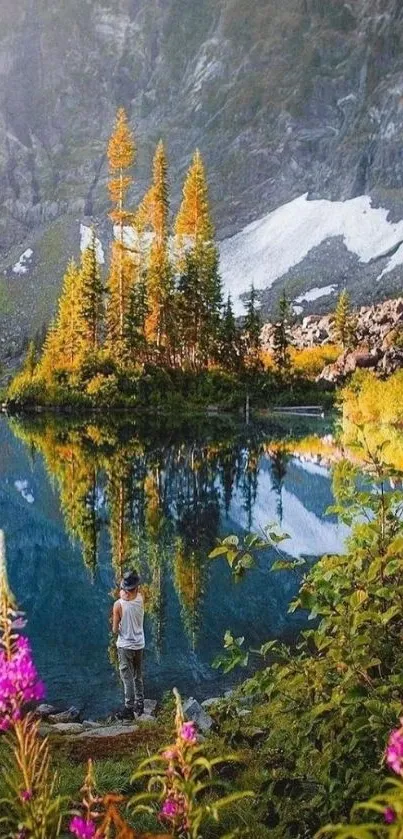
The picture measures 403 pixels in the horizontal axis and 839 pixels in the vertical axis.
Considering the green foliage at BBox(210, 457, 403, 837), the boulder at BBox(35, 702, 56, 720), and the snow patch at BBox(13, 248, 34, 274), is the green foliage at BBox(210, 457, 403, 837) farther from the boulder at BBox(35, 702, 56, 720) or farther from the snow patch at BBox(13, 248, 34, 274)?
the snow patch at BBox(13, 248, 34, 274)

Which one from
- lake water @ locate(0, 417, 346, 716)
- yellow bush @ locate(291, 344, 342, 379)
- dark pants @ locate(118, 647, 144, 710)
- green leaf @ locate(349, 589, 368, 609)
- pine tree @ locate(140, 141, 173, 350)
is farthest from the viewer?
yellow bush @ locate(291, 344, 342, 379)

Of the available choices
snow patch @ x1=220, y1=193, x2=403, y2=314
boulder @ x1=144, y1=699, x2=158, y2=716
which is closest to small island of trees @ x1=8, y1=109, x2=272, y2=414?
boulder @ x1=144, y1=699, x2=158, y2=716

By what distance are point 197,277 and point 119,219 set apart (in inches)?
430

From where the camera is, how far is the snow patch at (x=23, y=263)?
15025 cm

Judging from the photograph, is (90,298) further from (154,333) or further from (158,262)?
(158,262)

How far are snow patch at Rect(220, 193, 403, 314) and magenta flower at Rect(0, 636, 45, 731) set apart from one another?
12274 centimetres

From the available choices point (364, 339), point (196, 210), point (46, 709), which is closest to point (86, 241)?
point (364, 339)

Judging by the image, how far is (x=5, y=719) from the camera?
1894mm

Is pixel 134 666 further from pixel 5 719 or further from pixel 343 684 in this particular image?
pixel 5 719

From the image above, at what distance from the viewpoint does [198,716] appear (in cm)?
750

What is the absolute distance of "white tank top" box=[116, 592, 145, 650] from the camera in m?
8.87

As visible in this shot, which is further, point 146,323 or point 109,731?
point 146,323

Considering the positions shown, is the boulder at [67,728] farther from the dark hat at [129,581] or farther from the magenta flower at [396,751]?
the magenta flower at [396,751]

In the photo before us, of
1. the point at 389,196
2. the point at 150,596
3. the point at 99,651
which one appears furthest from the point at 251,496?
the point at 389,196
